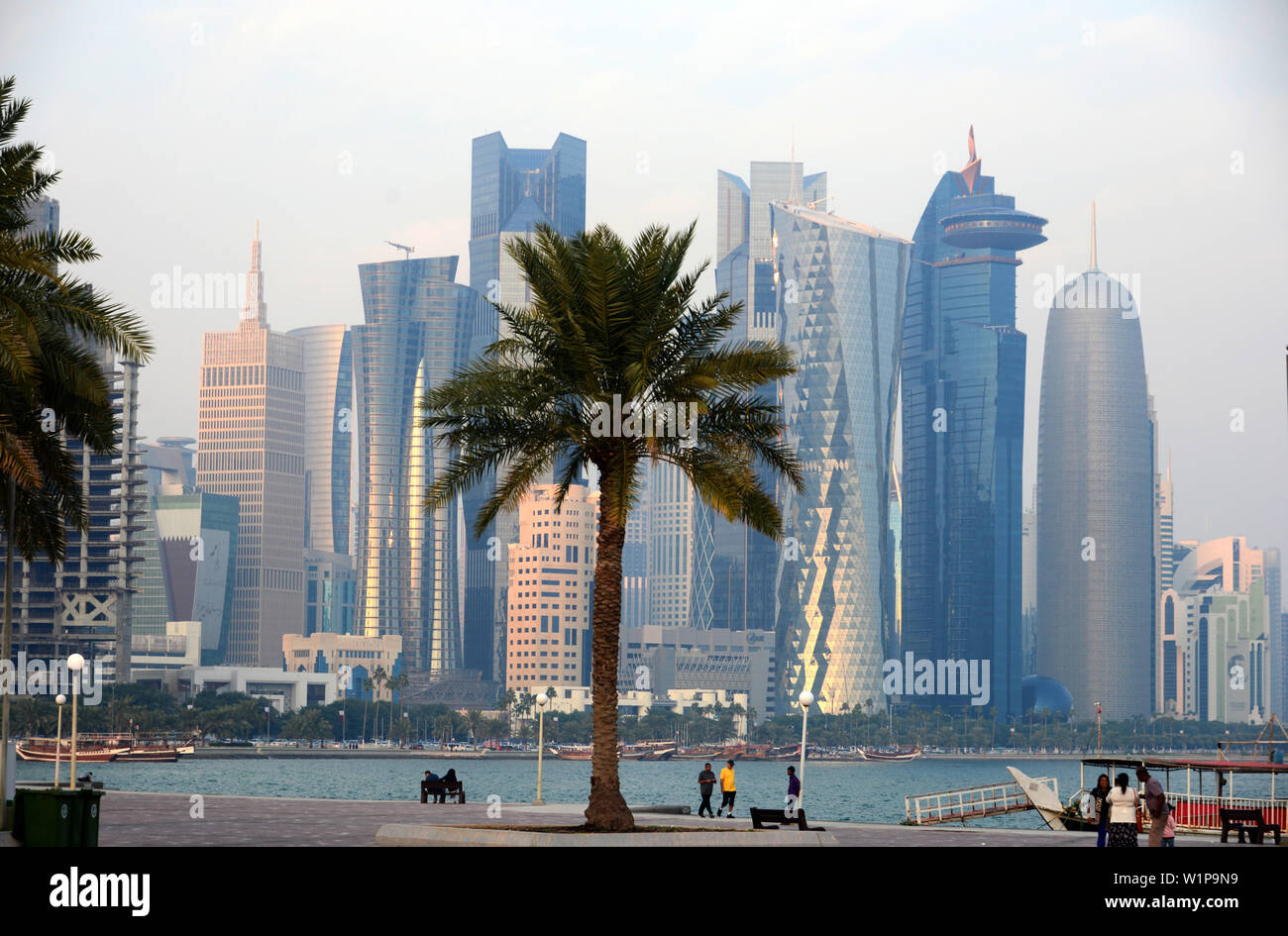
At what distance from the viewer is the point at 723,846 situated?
2928 centimetres

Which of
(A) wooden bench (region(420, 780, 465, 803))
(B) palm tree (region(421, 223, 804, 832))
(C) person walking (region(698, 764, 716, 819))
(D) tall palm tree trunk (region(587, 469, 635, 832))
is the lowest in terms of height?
(A) wooden bench (region(420, 780, 465, 803))

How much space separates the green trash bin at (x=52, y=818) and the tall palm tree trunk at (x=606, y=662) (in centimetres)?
994

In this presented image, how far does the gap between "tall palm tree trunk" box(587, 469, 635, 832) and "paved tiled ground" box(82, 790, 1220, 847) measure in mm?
3690

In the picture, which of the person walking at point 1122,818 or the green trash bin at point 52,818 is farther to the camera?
the person walking at point 1122,818

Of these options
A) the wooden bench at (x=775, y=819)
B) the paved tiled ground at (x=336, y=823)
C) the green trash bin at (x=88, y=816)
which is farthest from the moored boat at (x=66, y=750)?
the green trash bin at (x=88, y=816)

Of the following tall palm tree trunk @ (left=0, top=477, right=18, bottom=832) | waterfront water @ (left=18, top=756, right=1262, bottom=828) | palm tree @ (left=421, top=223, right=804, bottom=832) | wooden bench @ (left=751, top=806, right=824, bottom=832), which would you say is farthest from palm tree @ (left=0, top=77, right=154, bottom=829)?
waterfront water @ (left=18, top=756, right=1262, bottom=828)

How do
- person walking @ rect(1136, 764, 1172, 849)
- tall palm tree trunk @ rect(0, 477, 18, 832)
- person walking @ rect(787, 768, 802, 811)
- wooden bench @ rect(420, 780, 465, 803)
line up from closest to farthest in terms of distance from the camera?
1. person walking @ rect(1136, 764, 1172, 849)
2. tall palm tree trunk @ rect(0, 477, 18, 832)
3. person walking @ rect(787, 768, 802, 811)
4. wooden bench @ rect(420, 780, 465, 803)

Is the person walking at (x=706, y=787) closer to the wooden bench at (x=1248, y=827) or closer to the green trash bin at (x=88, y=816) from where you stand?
the wooden bench at (x=1248, y=827)

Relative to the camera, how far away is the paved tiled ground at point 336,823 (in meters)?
32.8

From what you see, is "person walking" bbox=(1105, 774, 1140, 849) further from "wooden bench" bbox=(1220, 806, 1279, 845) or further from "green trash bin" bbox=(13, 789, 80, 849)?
"green trash bin" bbox=(13, 789, 80, 849)

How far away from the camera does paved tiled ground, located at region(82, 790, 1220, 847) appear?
108 ft
